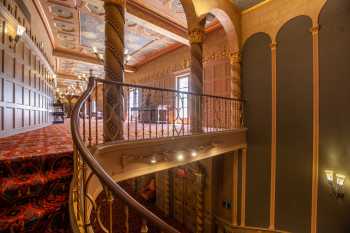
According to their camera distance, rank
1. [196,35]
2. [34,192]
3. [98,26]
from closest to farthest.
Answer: [34,192] → [196,35] → [98,26]

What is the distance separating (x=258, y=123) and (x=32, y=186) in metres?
5.48

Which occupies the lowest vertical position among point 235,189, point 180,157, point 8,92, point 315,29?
point 235,189

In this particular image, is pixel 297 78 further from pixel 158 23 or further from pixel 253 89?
pixel 158 23

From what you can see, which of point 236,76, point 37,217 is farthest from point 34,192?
point 236,76

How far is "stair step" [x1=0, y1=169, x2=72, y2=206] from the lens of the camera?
1.65 m

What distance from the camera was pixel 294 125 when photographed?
4.86 meters

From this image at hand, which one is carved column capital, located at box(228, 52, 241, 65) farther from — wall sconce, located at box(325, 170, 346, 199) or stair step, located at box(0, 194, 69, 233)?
stair step, located at box(0, 194, 69, 233)

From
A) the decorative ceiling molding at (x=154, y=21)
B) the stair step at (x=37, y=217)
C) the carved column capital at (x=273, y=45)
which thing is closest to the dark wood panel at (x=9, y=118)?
the stair step at (x=37, y=217)

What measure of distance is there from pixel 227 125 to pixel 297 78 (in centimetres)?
235

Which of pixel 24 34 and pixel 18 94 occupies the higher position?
pixel 24 34

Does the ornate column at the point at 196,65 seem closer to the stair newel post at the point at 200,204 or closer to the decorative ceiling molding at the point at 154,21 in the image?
the decorative ceiling molding at the point at 154,21

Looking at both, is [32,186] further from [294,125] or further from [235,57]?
[235,57]

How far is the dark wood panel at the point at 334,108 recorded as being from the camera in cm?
400

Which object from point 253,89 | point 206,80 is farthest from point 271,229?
point 206,80
